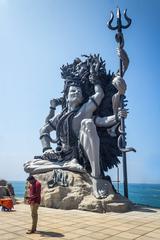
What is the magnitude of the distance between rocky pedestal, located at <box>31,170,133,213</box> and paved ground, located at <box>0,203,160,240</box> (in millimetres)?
532

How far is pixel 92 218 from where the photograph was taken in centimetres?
838

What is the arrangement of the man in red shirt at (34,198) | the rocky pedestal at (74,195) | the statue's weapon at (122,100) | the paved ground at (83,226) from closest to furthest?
1. the paved ground at (83,226)
2. the man in red shirt at (34,198)
3. the rocky pedestal at (74,195)
4. the statue's weapon at (122,100)

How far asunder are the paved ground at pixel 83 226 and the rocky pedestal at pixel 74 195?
532 mm

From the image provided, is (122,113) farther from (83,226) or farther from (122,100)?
(83,226)

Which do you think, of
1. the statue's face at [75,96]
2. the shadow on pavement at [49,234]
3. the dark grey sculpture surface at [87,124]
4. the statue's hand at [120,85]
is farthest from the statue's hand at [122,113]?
the shadow on pavement at [49,234]

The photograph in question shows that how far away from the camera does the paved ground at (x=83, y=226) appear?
6.11 meters

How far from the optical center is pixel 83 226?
7121mm

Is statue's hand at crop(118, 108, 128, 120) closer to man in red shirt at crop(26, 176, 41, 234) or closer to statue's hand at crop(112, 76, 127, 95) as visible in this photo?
statue's hand at crop(112, 76, 127, 95)

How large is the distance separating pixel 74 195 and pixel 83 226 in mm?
3464

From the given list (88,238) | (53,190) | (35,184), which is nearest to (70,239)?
(88,238)

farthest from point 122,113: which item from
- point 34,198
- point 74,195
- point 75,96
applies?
point 34,198

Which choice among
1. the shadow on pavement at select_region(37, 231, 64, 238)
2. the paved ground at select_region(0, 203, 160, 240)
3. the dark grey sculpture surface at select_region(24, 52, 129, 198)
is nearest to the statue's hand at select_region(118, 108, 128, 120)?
the dark grey sculpture surface at select_region(24, 52, 129, 198)

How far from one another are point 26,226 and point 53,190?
3.91 meters

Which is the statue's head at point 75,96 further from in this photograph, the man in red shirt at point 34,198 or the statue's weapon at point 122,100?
the man in red shirt at point 34,198
